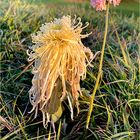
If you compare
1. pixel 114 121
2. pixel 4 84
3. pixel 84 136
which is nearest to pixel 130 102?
pixel 114 121

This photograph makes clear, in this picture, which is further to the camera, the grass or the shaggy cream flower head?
the grass

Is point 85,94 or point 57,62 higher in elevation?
point 57,62

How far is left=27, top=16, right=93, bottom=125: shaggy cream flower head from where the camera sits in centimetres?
196

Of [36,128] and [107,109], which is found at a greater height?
[107,109]

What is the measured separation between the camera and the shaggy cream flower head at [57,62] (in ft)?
6.44

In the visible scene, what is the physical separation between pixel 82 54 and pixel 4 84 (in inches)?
28.1

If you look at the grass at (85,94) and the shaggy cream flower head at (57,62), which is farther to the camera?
the grass at (85,94)

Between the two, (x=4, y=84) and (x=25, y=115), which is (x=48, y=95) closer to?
(x=25, y=115)

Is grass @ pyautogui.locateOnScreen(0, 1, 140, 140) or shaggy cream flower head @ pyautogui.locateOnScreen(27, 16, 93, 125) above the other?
shaggy cream flower head @ pyautogui.locateOnScreen(27, 16, 93, 125)

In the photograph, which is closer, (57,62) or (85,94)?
(57,62)

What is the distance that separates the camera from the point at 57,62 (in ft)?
6.45

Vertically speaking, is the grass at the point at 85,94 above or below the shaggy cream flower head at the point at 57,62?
below

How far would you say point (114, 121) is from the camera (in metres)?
2.26

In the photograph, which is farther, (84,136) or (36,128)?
(36,128)
